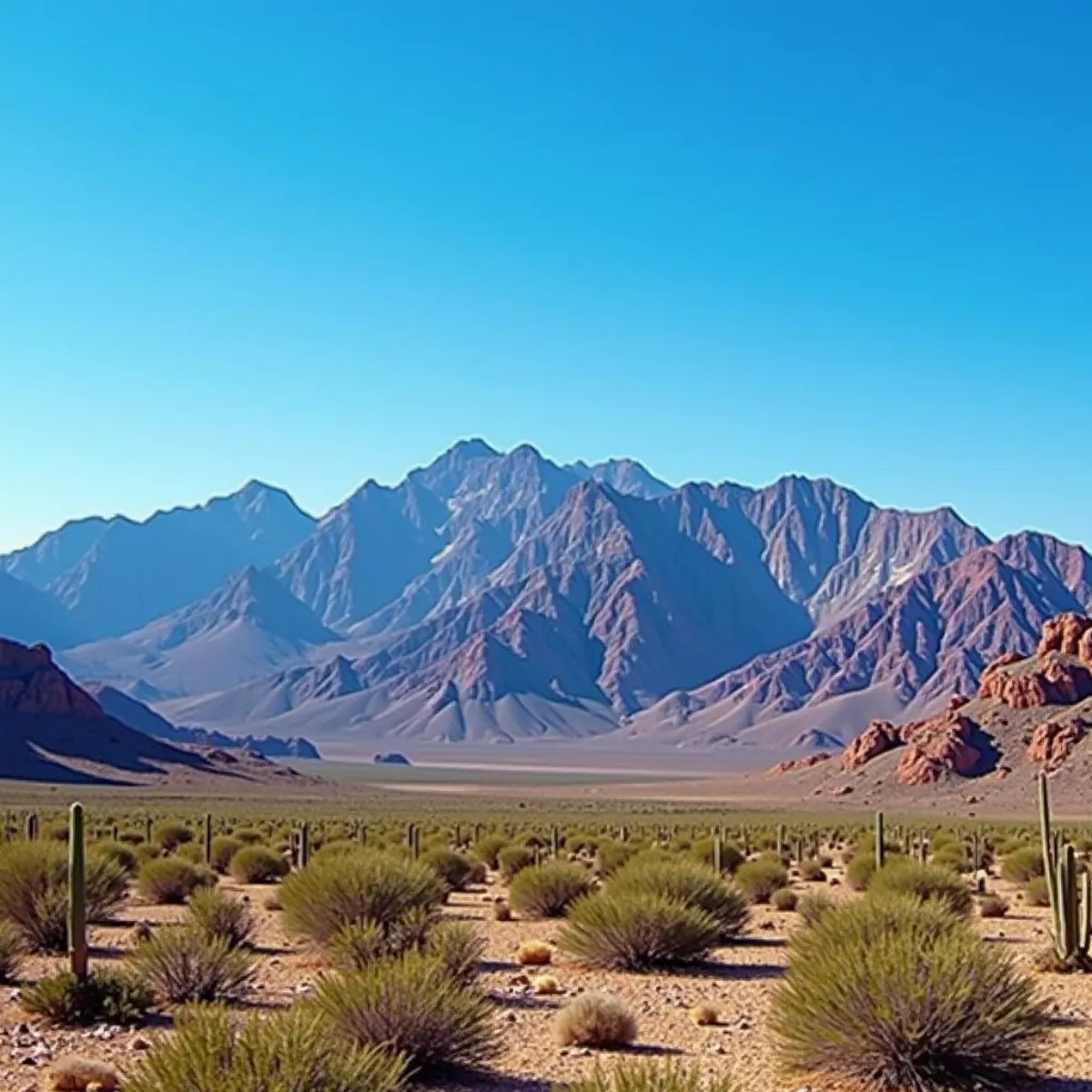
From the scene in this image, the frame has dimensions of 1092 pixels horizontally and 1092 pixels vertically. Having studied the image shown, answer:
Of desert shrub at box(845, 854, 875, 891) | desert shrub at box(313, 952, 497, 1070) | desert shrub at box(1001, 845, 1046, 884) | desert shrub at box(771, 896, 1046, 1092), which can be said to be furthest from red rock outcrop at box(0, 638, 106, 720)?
desert shrub at box(771, 896, 1046, 1092)

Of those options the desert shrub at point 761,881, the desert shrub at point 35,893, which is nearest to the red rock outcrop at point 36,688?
the desert shrub at point 761,881

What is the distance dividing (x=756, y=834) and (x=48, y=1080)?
4699cm

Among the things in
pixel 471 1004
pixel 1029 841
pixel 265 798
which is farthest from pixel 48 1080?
pixel 265 798

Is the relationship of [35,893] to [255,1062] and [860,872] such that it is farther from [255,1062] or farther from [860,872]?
[860,872]

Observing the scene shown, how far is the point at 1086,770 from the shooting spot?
109875 mm

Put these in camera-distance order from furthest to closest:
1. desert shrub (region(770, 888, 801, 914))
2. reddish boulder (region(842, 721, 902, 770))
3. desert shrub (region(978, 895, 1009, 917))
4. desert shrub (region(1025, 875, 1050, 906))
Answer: reddish boulder (region(842, 721, 902, 770)) < desert shrub (region(1025, 875, 1050, 906)) < desert shrub (region(770, 888, 801, 914)) < desert shrub (region(978, 895, 1009, 917))

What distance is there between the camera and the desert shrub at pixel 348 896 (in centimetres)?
1922

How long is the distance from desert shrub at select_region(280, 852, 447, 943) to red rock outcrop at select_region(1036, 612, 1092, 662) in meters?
116

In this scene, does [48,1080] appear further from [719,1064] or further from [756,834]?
[756,834]

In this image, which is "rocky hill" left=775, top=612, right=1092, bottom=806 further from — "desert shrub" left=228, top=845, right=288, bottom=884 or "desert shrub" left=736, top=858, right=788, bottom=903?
"desert shrub" left=228, top=845, right=288, bottom=884

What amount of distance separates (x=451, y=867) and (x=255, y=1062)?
2284cm

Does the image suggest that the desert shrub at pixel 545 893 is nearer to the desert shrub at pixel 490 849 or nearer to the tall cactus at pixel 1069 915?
the tall cactus at pixel 1069 915

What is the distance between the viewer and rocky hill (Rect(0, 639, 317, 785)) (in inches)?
4766

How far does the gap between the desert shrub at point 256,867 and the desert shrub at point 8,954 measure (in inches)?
554
